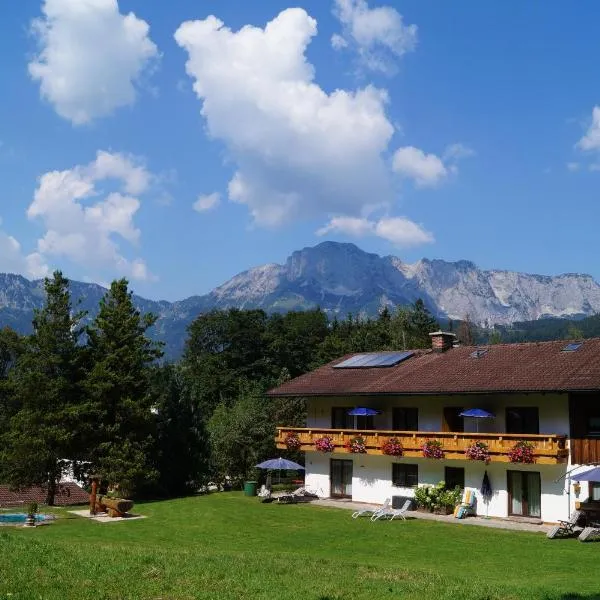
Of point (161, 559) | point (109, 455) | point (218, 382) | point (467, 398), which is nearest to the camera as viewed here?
point (161, 559)

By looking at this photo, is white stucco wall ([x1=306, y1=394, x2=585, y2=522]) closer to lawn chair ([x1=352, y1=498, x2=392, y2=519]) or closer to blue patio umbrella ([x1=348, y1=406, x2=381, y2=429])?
blue patio umbrella ([x1=348, y1=406, x2=381, y2=429])

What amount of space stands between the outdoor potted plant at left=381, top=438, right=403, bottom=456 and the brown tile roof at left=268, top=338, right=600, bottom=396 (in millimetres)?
1979

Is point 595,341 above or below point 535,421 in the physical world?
above

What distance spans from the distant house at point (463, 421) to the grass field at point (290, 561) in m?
3.32

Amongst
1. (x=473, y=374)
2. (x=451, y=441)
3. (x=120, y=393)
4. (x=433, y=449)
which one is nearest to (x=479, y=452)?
(x=451, y=441)

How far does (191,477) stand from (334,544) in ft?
58.9

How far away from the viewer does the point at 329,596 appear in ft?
34.9

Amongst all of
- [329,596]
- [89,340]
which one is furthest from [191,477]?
[329,596]

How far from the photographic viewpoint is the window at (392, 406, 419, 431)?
3077cm

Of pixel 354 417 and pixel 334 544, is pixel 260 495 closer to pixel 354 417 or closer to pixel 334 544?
pixel 354 417

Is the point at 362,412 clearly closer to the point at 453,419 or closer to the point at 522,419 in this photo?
the point at 453,419

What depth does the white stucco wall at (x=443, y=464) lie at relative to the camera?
25375 mm

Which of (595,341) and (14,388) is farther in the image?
(14,388)

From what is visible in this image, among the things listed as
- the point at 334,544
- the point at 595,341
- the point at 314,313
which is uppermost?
the point at 314,313
